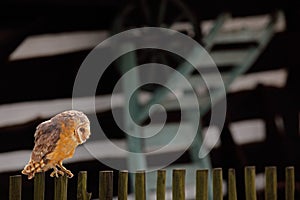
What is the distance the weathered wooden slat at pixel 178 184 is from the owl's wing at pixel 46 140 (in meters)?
0.53

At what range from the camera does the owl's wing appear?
301cm

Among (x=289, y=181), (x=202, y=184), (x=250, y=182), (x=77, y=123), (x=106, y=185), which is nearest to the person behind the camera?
(x=77, y=123)

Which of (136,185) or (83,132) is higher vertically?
(83,132)

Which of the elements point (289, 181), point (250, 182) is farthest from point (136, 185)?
point (289, 181)

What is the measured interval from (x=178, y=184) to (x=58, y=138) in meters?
0.56

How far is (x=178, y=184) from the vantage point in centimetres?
333

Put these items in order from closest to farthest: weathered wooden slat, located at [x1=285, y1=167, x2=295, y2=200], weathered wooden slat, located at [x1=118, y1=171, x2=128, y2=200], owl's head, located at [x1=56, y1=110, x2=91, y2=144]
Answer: owl's head, located at [x1=56, y1=110, x2=91, y2=144], weathered wooden slat, located at [x1=118, y1=171, x2=128, y2=200], weathered wooden slat, located at [x1=285, y1=167, x2=295, y2=200]

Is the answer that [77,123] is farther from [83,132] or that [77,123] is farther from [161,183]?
[161,183]

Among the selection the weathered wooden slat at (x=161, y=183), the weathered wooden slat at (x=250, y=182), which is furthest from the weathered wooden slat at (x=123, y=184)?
the weathered wooden slat at (x=250, y=182)

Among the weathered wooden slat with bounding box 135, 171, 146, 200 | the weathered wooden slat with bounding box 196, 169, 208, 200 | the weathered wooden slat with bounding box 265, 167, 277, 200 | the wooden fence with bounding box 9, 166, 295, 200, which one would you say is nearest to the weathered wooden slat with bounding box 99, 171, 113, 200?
the wooden fence with bounding box 9, 166, 295, 200

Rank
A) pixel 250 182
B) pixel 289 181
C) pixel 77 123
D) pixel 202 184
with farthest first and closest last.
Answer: pixel 289 181 < pixel 250 182 < pixel 202 184 < pixel 77 123

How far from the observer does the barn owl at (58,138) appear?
299cm

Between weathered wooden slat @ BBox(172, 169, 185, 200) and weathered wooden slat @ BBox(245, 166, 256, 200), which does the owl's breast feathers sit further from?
weathered wooden slat @ BBox(245, 166, 256, 200)

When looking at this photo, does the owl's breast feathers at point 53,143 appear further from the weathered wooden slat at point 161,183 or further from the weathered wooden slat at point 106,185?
the weathered wooden slat at point 161,183
